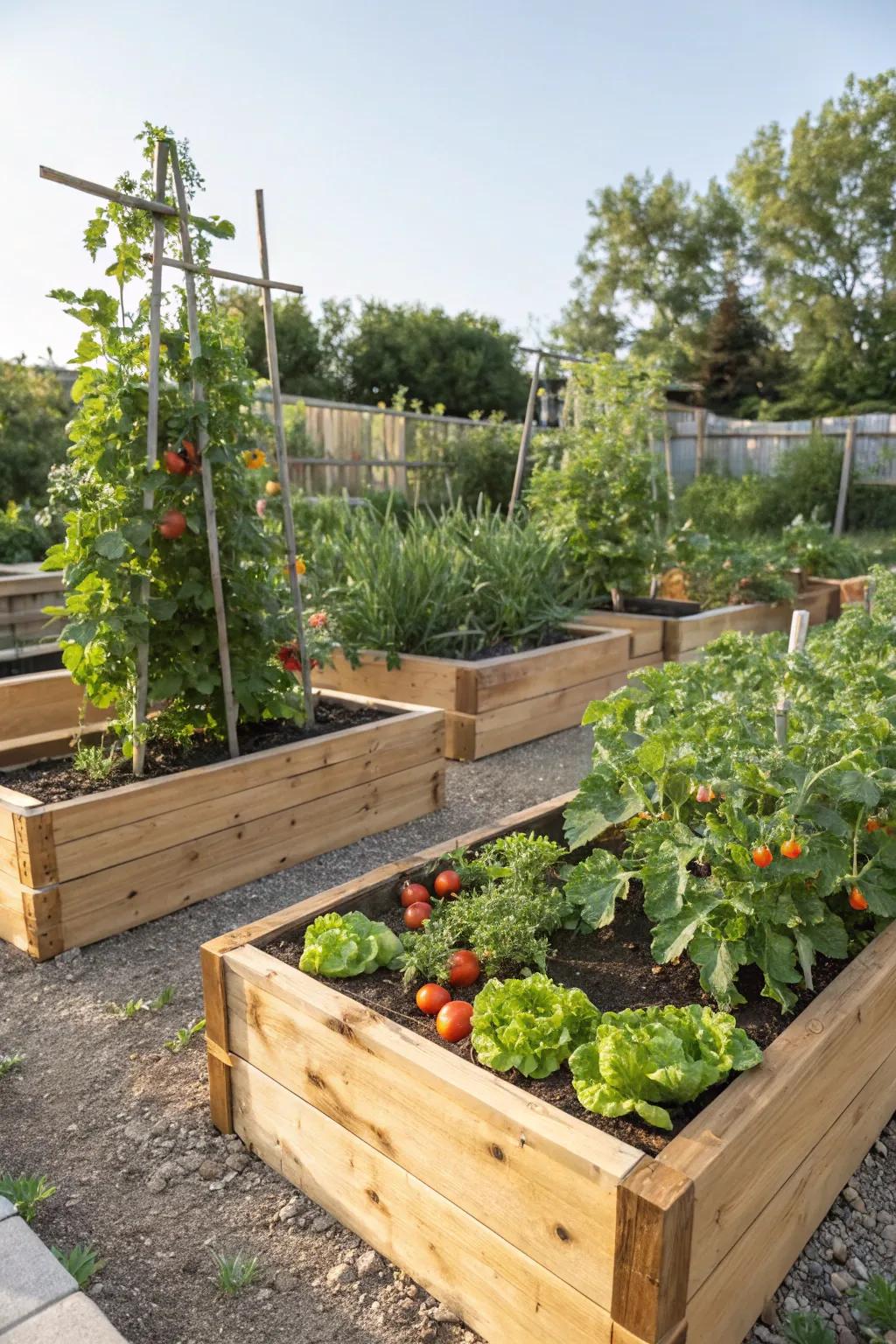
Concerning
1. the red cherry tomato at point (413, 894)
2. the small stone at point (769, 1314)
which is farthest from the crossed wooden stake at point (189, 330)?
the small stone at point (769, 1314)

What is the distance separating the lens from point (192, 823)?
3039 millimetres

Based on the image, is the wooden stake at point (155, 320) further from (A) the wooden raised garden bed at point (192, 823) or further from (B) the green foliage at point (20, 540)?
(B) the green foliage at point (20, 540)

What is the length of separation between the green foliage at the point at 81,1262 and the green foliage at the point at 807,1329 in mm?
1199

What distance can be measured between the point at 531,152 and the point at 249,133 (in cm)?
1031

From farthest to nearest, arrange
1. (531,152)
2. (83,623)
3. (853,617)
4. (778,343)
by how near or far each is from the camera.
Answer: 1. (778,343)
2. (531,152)
3. (853,617)
4. (83,623)

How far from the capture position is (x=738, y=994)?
1.83 metres

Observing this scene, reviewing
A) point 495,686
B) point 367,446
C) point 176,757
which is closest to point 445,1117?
point 176,757

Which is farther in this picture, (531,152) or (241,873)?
(531,152)

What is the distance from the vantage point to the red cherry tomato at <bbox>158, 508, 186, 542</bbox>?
9.85 ft

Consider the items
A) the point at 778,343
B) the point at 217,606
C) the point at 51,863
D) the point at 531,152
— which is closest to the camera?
the point at 51,863

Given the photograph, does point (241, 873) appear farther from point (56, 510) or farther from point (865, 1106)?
point (865, 1106)

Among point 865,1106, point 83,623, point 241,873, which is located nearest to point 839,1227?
point 865,1106

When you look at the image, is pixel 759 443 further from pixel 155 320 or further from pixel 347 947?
pixel 347 947

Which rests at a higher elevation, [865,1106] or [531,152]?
[531,152]
